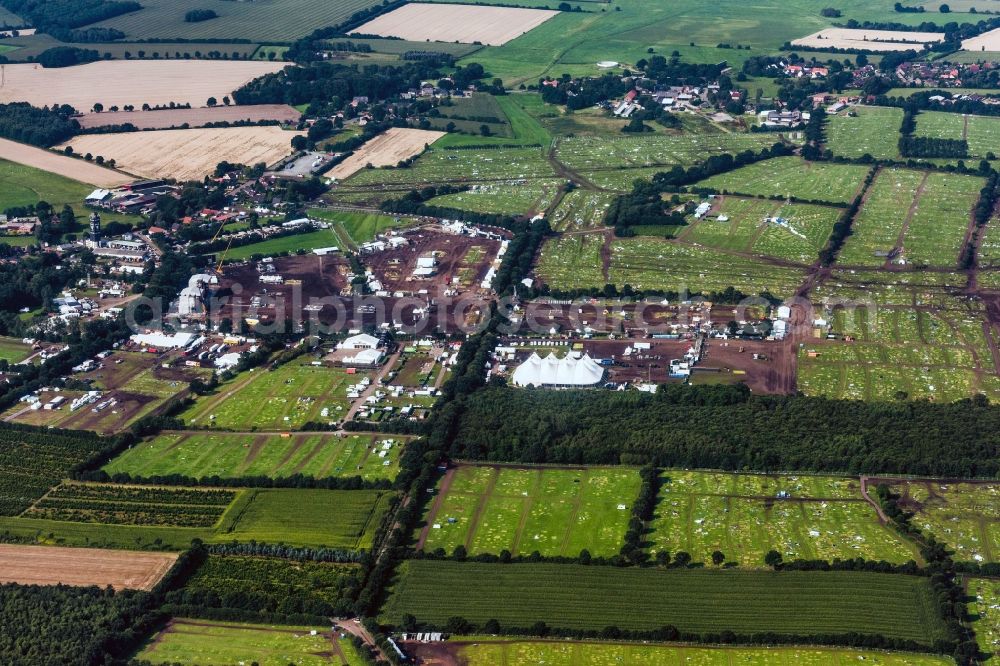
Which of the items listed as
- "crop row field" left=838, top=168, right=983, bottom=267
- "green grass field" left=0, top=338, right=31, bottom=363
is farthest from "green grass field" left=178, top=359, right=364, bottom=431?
"crop row field" left=838, top=168, right=983, bottom=267

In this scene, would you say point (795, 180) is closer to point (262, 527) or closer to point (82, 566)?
point (262, 527)

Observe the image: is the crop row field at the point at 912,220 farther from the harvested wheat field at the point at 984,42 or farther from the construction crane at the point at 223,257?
the harvested wheat field at the point at 984,42

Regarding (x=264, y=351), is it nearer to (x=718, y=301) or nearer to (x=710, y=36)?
(x=718, y=301)

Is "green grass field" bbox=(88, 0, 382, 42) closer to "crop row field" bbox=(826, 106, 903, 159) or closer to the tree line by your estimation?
"crop row field" bbox=(826, 106, 903, 159)

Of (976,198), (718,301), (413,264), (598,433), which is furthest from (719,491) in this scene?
(976,198)

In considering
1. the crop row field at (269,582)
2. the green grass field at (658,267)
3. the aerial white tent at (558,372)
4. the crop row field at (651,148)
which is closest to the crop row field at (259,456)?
the crop row field at (269,582)

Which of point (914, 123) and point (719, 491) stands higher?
point (914, 123)
